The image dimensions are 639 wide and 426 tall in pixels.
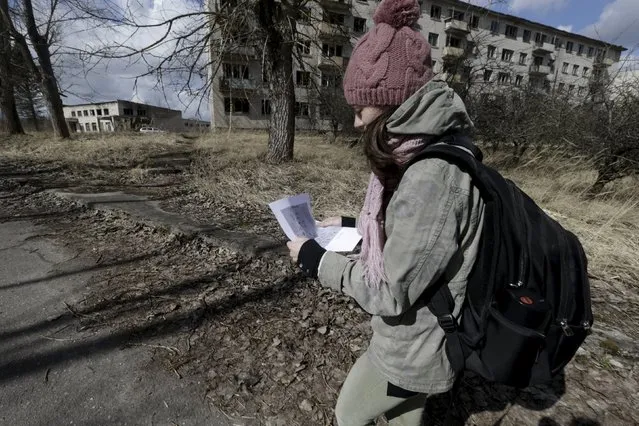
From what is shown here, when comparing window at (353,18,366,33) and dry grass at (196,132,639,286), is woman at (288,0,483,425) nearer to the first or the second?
dry grass at (196,132,639,286)

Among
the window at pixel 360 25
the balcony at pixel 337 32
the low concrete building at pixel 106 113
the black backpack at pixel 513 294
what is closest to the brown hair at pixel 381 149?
the black backpack at pixel 513 294

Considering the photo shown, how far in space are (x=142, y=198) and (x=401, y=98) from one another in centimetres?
541

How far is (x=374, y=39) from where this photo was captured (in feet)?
3.48

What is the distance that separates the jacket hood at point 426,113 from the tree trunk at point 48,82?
1512 centimetres

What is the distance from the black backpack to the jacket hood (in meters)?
0.05

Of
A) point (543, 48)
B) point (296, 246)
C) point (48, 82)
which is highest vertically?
point (543, 48)

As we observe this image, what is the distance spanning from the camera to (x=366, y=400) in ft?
4.18

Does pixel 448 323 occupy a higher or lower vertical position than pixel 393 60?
lower

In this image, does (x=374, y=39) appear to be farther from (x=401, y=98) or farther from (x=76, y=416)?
(x=76, y=416)

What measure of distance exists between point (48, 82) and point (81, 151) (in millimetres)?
4666

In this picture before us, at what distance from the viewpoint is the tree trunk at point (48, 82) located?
38.3 feet

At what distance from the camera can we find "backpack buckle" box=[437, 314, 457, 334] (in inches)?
40.4

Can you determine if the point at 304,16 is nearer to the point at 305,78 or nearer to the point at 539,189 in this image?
the point at 305,78

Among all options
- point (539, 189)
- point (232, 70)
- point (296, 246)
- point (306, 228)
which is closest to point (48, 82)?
point (232, 70)
